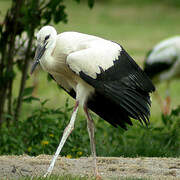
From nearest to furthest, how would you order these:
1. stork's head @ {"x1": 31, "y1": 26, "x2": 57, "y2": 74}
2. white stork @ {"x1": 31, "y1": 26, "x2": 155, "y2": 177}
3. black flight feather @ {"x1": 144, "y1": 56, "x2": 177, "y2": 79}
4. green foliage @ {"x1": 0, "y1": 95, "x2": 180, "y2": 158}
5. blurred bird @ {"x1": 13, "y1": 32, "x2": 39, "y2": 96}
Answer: white stork @ {"x1": 31, "y1": 26, "x2": 155, "y2": 177}, stork's head @ {"x1": 31, "y1": 26, "x2": 57, "y2": 74}, green foliage @ {"x1": 0, "y1": 95, "x2": 180, "y2": 158}, blurred bird @ {"x1": 13, "y1": 32, "x2": 39, "y2": 96}, black flight feather @ {"x1": 144, "y1": 56, "x2": 177, "y2": 79}

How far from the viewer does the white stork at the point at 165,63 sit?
10.3m

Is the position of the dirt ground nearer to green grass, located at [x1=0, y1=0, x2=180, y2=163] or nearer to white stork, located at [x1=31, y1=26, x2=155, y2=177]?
white stork, located at [x1=31, y1=26, x2=155, y2=177]

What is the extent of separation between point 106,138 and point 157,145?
0.58m

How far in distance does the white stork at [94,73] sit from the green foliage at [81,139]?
120 centimetres

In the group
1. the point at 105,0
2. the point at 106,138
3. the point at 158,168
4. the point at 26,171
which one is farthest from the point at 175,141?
the point at 105,0

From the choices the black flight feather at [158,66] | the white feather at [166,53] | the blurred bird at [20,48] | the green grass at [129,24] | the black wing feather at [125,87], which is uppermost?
the black wing feather at [125,87]

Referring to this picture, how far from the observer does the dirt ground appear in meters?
4.73

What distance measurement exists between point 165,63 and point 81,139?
464 centimetres

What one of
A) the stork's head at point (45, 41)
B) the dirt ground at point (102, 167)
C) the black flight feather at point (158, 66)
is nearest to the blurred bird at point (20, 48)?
the dirt ground at point (102, 167)

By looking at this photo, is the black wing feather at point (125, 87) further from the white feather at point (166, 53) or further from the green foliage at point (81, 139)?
the white feather at point (166, 53)

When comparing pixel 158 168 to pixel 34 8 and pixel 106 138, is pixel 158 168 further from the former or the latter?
pixel 34 8

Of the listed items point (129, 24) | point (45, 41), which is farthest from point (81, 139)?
point (129, 24)

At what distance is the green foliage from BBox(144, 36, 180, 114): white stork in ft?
12.2

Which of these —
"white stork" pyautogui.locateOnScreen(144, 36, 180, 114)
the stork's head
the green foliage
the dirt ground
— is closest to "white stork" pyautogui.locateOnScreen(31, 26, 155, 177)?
the stork's head
